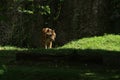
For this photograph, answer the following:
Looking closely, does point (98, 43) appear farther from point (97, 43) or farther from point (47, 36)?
point (47, 36)

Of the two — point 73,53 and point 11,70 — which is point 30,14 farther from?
point 11,70

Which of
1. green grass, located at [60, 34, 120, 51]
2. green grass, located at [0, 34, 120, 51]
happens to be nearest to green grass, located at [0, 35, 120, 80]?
green grass, located at [0, 34, 120, 51]

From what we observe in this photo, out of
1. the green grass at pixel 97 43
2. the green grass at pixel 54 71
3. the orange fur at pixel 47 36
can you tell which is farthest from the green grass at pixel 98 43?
the green grass at pixel 54 71

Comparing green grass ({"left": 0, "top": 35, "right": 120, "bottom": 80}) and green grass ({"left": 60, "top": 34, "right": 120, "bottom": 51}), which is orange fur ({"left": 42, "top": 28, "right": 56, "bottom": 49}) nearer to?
green grass ({"left": 60, "top": 34, "right": 120, "bottom": 51})

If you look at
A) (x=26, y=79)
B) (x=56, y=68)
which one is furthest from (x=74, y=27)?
(x=26, y=79)

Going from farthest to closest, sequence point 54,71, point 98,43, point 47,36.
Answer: point 47,36 → point 98,43 → point 54,71

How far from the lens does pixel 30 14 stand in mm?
21500

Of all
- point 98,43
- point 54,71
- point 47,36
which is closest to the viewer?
point 54,71

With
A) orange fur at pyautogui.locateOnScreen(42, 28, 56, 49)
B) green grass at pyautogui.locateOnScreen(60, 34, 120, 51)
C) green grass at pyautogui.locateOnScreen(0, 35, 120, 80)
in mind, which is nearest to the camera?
green grass at pyautogui.locateOnScreen(0, 35, 120, 80)

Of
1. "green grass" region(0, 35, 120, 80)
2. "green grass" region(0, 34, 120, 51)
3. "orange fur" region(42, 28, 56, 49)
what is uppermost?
"orange fur" region(42, 28, 56, 49)

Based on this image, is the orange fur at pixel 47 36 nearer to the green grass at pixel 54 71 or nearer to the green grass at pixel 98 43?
the green grass at pixel 98 43

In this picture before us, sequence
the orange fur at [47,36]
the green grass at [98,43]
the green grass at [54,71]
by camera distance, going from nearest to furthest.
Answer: the green grass at [54,71] < the green grass at [98,43] < the orange fur at [47,36]

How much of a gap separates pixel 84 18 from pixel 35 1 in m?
2.59

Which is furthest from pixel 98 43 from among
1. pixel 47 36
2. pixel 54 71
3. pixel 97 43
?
pixel 54 71
